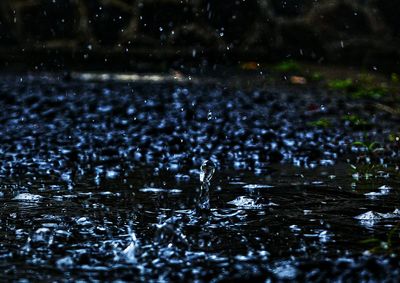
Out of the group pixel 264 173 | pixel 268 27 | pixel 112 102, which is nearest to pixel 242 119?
pixel 112 102

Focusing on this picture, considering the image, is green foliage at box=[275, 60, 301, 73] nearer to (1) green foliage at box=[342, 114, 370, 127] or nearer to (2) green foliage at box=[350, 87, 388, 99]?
(2) green foliage at box=[350, 87, 388, 99]

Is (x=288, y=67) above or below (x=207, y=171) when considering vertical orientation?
above

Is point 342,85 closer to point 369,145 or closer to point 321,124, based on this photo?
point 321,124

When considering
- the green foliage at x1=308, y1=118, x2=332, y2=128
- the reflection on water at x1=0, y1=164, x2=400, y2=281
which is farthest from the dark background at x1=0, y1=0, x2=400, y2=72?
the reflection on water at x1=0, y1=164, x2=400, y2=281

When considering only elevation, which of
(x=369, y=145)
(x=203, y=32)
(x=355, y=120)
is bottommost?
(x=369, y=145)

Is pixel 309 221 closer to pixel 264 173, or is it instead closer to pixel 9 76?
pixel 264 173

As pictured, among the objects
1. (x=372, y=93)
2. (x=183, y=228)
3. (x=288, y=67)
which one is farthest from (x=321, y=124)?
(x=288, y=67)

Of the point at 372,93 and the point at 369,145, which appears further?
the point at 372,93
